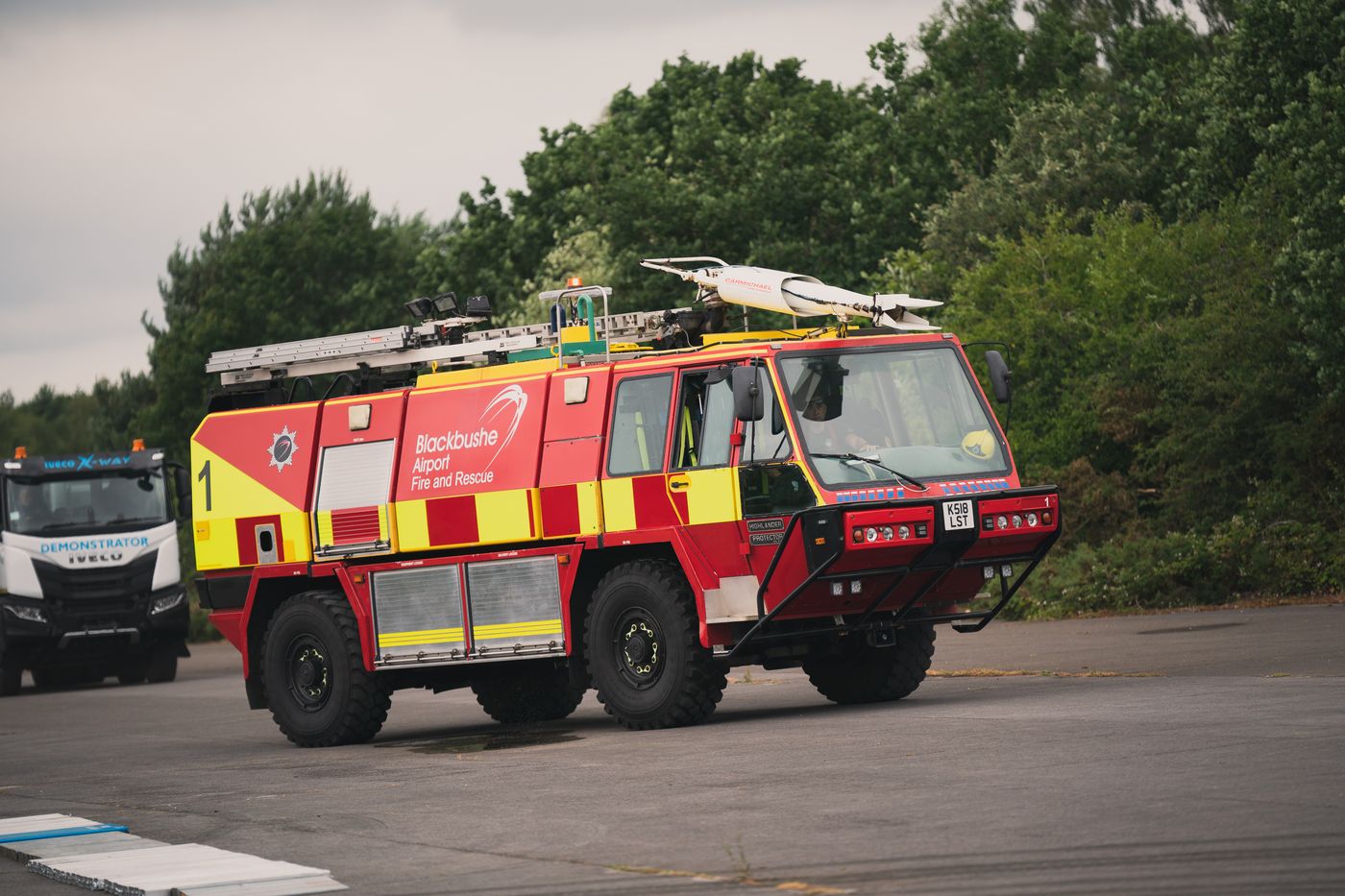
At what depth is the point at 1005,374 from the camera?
617 inches

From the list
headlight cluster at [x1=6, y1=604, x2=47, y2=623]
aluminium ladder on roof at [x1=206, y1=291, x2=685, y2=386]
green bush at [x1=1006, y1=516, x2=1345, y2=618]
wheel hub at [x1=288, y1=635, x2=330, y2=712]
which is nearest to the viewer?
aluminium ladder on roof at [x1=206, y1=291, x2=685, y2=386]

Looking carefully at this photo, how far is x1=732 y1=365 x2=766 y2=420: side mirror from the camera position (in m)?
14.5

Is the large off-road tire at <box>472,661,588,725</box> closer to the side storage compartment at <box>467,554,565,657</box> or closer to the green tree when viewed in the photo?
the side storage compartment at <box>467,554,565,657</box>

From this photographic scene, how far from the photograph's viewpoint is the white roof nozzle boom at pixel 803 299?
16078 millimetres

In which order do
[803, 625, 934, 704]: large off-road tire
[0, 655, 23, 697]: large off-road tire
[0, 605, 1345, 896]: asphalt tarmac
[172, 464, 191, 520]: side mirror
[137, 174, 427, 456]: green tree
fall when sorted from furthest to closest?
[137, 174, 427, 456]: green tree
[0, 655, 23, 697]: large off-road tire
[172, 464, 191, 520]: side mirror
[803, 625, 934, 704]: large off-road tire
[0, 605, 1345, 896]: asphalt tarmac

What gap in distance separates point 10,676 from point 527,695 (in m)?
15.8

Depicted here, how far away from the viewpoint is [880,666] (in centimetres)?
1673

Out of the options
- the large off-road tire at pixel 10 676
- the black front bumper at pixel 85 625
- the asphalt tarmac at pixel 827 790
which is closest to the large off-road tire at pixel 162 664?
the black front bumper at pixel 85 625

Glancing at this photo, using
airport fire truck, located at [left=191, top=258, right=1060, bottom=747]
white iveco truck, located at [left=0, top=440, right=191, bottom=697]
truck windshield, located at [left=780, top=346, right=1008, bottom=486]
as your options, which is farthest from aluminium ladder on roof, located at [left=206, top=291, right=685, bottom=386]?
white iveco truck, located at [left=0, top=440, right=191, bottom=697]

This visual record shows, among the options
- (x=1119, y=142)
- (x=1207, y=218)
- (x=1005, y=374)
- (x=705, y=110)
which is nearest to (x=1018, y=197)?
(x=1119, y=142)

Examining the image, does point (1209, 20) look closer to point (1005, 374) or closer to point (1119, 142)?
point (1119, 142)

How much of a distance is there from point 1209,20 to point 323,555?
45.4 meters

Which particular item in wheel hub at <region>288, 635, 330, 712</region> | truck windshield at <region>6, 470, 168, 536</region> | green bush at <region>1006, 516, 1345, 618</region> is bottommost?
green bush at <region>1006, 516, 1345, 618</region>

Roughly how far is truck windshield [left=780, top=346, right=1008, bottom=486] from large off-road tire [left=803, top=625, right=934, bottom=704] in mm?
1613
